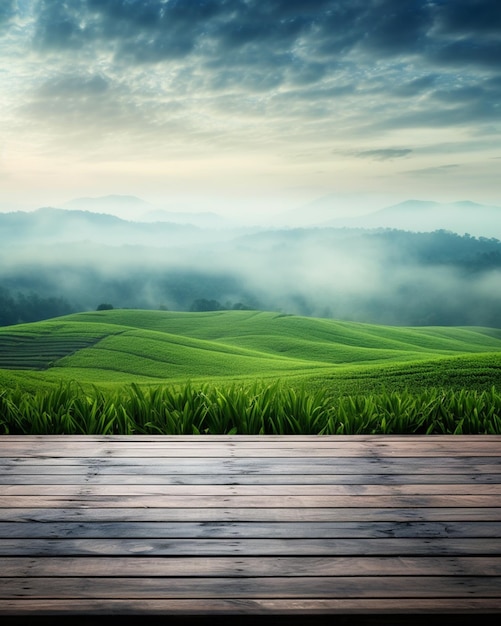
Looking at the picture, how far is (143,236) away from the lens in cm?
1252

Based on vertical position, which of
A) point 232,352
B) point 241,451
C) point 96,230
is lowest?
point 232,352

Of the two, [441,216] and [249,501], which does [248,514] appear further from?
[441,216]

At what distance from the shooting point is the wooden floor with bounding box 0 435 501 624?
1.13 m

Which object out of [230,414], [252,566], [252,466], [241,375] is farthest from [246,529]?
[241,375]

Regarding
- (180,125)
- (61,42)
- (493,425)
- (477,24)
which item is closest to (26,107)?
(61,42)

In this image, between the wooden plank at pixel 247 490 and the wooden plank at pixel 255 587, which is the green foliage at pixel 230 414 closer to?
the wooden plank at pixel 247 490

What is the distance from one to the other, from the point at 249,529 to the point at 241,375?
530 cm

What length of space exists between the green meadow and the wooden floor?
478 millimetres

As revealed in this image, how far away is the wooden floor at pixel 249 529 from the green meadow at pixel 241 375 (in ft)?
1.57

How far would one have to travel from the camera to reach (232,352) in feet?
25.3

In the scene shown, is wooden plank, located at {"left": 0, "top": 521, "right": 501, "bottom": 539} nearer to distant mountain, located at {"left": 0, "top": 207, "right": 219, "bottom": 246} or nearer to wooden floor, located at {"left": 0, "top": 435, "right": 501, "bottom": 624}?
wooden floor, located at {"left": 0, "top": 435, "right": 501, "bottom": 624}

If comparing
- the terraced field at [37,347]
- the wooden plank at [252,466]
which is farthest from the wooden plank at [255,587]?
the terraced field at [37,347]

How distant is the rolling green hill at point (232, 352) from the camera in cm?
543
